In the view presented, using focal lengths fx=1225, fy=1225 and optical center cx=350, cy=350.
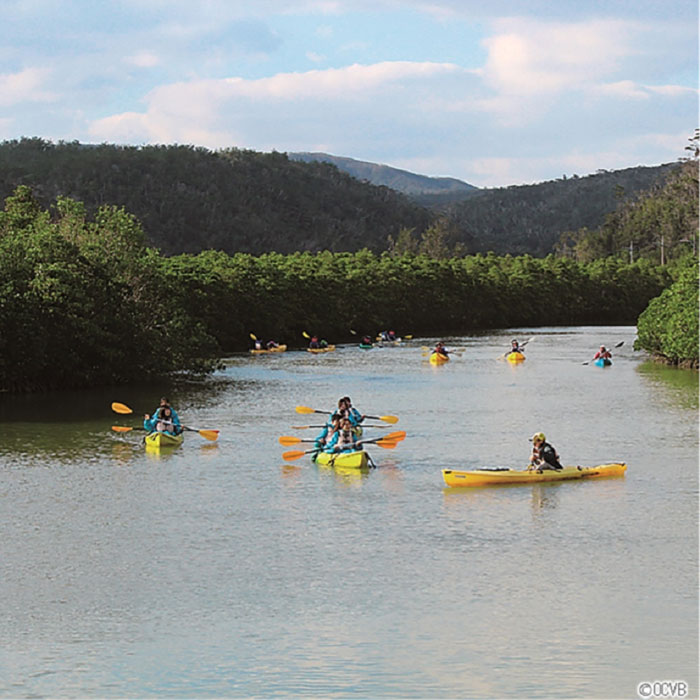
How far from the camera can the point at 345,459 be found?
26.9m

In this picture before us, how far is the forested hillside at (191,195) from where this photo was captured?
16100cm

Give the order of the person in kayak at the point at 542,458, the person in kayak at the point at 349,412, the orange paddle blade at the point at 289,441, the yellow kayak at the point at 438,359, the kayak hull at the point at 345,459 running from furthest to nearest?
the yellow kayak at the point at 438,359 → the orange paddle blade at the point at 289,441 → the person in kayak at the point at 349,412 → the kayak hull at the point at 345,459 → the person in kayak at the point at 542,458

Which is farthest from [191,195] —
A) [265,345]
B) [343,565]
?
[343,565]

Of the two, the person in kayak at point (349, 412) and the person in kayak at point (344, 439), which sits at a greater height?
the person in kayak at point (349, 412)

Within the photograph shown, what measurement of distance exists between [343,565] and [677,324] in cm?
3546

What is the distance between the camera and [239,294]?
242 feet

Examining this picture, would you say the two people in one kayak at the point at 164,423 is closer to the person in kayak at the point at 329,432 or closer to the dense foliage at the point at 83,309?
the person in kayak at the point at 329,432

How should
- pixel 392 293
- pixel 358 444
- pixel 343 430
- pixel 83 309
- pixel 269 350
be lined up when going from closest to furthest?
1. pixel 358 444
2. pixel 343 430
3. pixel 83 309
4. pixel 269 350
5. pixel 392 293

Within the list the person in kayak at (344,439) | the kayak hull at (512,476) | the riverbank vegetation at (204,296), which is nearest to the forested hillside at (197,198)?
the riverbank vegetation at (204,296)

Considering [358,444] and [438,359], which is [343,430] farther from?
[438,359]

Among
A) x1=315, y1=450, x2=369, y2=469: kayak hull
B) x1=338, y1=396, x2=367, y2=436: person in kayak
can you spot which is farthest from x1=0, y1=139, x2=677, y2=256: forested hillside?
x1=315, y1=450, x2=369, y2=469: kayak hull

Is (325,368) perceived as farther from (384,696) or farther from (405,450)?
(384,696)

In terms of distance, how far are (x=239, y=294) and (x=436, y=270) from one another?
32.9m

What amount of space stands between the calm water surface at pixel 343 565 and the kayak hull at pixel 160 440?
0.32 meters
